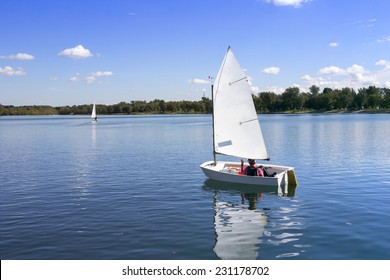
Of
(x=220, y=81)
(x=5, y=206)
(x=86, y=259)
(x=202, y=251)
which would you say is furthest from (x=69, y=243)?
(x=220, y=81)

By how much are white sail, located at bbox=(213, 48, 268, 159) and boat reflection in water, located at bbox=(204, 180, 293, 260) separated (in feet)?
12.4

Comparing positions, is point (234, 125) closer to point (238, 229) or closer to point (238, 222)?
point (238, 222)

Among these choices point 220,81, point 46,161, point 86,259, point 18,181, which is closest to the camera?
point 86,259

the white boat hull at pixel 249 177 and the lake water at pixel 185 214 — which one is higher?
→ the white boat hull at pixel 249 177

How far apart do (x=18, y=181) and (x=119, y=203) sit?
14.1m

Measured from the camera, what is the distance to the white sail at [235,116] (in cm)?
3241

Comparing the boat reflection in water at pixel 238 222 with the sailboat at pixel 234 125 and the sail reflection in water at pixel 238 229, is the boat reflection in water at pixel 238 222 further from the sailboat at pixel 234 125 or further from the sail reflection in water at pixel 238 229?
the sailboat at pixel 234 125

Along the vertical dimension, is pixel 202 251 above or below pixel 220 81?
below

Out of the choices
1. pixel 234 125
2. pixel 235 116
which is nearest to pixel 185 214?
pixel 234 125

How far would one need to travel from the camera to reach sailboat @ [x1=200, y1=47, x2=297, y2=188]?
32.0m

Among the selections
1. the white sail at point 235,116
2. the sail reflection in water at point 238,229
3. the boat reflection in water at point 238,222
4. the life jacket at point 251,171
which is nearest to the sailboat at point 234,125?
the white sail at point 235,116

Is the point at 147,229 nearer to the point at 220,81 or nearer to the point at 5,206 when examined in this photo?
the point at 5,206

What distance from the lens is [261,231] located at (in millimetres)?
20047

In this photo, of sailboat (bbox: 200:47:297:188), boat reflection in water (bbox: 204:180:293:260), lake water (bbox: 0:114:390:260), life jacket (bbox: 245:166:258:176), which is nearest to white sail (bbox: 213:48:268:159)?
sailboat (bbox: 200:47:297:188)
